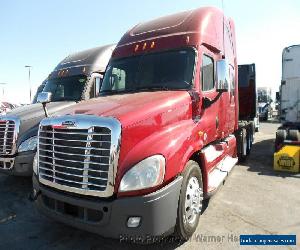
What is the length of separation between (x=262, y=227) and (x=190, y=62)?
8.90ft

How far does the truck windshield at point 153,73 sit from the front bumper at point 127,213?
70.1 inches

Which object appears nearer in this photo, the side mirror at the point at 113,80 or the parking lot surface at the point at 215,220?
the parking lot surface at the point at 215,220

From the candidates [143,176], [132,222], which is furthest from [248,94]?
[132,222]

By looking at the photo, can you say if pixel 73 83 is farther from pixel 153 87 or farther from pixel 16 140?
pixel 153 87

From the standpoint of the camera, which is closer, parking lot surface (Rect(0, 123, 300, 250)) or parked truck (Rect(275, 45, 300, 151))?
parking lot surface (Rect(0, 123, 300, 250))

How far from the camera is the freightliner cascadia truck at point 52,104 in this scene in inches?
257

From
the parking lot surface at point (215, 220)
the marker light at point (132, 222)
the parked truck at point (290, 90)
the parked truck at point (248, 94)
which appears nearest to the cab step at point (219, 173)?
the parking lot surface at point (215, 220)

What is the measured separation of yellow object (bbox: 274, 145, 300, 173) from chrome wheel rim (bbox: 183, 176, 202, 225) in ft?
15.5

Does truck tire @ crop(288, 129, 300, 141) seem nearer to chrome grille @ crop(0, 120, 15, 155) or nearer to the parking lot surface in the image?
the parking lot surface

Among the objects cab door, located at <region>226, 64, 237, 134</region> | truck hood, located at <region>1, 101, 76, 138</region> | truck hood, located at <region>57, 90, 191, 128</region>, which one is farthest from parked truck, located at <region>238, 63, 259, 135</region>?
truck hood, located at <region>57, 90, 191, 128</region>

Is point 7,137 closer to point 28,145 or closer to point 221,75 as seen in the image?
point 28,145

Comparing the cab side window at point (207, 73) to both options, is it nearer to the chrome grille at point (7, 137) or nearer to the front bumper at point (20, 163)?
the front bumper at point (20, 163)

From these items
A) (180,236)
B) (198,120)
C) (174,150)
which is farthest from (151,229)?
(198,120)

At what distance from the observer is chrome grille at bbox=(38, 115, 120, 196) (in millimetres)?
3631
